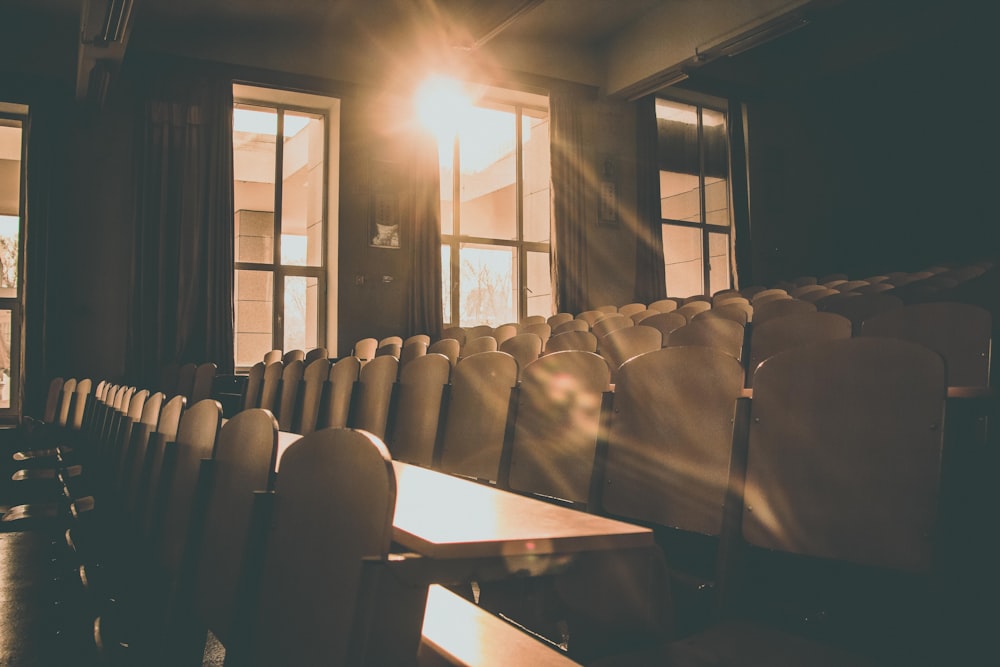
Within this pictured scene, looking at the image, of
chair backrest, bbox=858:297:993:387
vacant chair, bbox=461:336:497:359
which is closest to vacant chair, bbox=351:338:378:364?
vacant chair, bbox=461:336:497:359

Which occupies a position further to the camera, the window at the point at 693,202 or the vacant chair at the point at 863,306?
the window at the point at 693,202

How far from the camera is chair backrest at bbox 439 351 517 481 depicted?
2375 mm

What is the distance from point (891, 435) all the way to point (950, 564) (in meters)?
0.24

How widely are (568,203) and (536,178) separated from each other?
0.66 metres

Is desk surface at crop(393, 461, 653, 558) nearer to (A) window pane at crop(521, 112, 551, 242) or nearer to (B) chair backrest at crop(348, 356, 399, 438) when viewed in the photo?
(B) chair backrest at crop(348, 356, 399, 438)

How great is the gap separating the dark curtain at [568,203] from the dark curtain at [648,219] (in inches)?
31.3

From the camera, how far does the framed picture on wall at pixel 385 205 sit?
25.7 ft

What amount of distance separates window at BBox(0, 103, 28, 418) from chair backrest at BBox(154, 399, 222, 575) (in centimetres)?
591

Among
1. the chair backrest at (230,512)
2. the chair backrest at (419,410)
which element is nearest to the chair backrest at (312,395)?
the chair backrest at (419,410)

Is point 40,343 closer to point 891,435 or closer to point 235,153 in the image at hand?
point 235,153

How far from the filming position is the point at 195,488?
1590 mm

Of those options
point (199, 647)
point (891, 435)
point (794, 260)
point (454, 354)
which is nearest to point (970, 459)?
point (891, 435)

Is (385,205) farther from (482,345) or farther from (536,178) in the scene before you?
(482,345)

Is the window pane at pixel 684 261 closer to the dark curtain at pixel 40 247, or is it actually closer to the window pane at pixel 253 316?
the window pane at pixel 253 316
